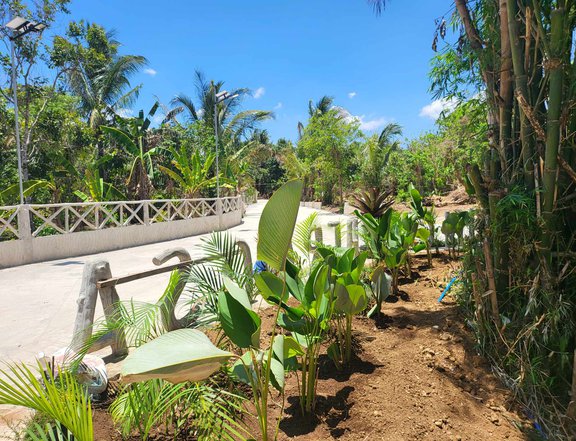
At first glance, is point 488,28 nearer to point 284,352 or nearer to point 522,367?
point 522,367

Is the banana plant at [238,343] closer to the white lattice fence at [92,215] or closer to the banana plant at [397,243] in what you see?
the banana plant at [397,243]

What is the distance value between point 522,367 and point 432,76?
3.26m

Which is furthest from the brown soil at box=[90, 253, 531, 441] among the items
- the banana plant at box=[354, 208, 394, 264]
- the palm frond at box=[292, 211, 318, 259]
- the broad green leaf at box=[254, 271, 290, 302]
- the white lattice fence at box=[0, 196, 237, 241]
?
the white lattice fence at box=[0, 196, 237, 241]

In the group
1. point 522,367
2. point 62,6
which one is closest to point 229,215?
point 62,6

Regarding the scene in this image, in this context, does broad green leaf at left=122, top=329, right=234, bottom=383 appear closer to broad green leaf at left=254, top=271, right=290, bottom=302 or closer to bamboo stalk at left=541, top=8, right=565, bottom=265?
broad green leaf at left=254, top=271, right=290, bottom=302

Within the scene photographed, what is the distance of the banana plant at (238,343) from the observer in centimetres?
129

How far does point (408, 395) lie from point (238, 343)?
1289 millimetres

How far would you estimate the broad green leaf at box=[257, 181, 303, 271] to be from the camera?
1595 millimetres

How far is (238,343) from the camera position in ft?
5.85

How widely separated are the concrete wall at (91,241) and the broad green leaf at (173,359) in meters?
7.98

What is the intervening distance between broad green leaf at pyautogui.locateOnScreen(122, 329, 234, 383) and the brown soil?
943 millimetres

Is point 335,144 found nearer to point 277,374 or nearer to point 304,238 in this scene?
point 304,238

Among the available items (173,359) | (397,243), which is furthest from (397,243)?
(173,359)

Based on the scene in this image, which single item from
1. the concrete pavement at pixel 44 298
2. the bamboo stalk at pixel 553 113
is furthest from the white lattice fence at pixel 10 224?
the bamboo stalk at pixel 553 113
